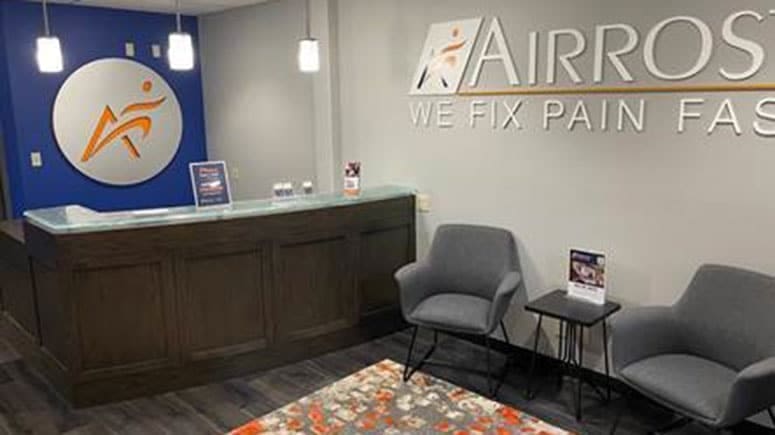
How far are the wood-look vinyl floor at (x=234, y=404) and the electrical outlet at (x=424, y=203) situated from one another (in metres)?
1.04

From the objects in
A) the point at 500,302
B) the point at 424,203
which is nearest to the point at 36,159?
the point at 424,203

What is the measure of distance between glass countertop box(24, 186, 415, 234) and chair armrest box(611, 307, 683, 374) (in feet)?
6.11

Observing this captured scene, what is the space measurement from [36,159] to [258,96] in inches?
77.3

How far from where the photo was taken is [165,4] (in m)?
5.32

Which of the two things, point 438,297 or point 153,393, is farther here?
point 438,297

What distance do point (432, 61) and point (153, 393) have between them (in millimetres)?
2710

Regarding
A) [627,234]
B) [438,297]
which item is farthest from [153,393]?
[627,234]

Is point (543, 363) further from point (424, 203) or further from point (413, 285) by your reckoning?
point (424, 203)

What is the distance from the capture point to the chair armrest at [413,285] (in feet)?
12.0

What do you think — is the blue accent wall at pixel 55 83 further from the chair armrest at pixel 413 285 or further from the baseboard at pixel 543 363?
the baseboard at pixel 543 363

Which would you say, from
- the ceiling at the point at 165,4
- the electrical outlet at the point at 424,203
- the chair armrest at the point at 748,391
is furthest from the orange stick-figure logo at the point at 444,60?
the chair armrest at the point at 748,391

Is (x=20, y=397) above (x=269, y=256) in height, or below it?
below

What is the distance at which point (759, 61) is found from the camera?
271 centimetres

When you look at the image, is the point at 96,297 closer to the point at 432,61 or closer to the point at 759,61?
the point at 432,61
